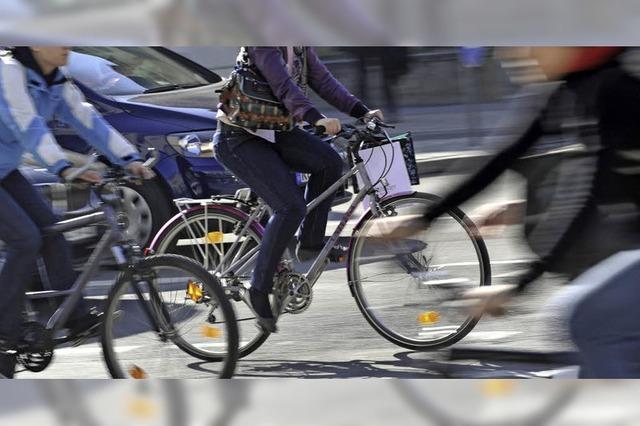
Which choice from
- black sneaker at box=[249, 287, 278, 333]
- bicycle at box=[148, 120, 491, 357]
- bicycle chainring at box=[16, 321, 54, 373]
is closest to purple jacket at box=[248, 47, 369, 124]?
bicycle at box=[148, 120, 491, 357]

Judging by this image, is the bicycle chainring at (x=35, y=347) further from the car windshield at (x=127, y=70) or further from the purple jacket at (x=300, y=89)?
the purple jacket at (x=300, y=89)

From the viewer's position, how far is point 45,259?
3.41m

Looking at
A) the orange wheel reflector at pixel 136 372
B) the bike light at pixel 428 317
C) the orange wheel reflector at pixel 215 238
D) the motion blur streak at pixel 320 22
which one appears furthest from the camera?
the orange wheel reflector at pixel 215 238

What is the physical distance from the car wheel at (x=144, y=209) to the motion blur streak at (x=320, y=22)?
3.59 feet

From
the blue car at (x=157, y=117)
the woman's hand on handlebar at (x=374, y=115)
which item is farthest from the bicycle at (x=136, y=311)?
the woman's hand on handlebar at (x=374, y=115)

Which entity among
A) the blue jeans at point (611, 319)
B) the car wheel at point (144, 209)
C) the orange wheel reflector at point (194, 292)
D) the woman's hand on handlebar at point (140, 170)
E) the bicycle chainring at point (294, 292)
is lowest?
the bicycle chainring at point (294, 292)

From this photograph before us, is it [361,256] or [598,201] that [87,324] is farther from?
[598,201]

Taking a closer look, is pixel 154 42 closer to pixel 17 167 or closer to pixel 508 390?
pixel 17 167

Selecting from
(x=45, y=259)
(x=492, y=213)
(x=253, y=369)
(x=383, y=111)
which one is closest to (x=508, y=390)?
(x=492, y=213)

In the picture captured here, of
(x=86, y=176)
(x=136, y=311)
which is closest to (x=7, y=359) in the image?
(x=136, y=311)

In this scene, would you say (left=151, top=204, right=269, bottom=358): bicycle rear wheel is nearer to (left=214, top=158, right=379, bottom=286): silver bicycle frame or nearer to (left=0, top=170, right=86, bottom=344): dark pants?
(left=214, top=158, right=379, bottom=286): silver bicycle frame

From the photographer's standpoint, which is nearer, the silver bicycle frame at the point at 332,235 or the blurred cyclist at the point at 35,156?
the blurred cyclist at the point at 35,156

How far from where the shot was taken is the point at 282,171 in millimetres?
4043

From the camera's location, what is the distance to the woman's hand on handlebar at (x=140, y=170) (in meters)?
3.34
